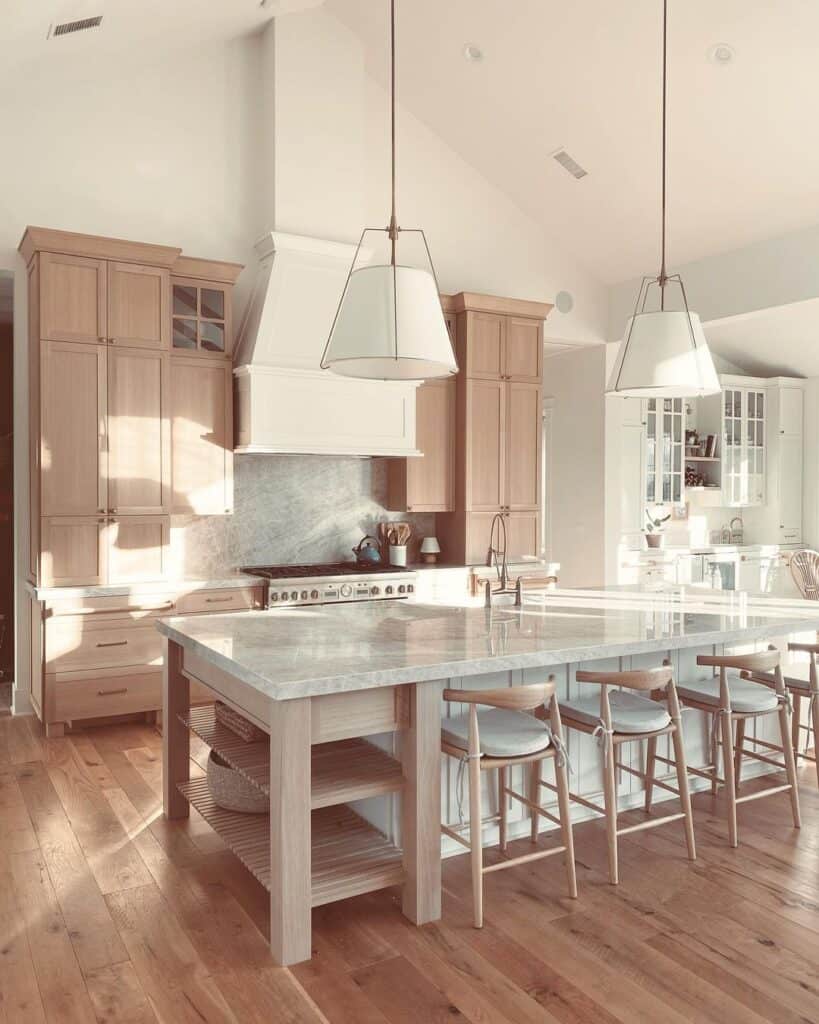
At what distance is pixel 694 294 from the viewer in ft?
23.5

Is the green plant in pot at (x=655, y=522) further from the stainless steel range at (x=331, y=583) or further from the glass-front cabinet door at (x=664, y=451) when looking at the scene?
the stainless steel range at (x=331, y=583)

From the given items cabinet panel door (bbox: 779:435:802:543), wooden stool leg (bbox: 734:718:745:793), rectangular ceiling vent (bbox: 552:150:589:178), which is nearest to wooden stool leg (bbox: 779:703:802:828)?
wooden stool leg (bbox: 734:718:745:793)

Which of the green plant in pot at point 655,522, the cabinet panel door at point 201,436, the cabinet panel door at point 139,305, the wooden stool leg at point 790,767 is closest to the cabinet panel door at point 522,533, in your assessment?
the green plant in pot at point 655,522

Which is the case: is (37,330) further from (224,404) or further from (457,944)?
(457,944)

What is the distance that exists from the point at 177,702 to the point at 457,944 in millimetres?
1586

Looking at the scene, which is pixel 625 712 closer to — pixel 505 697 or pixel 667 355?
pixel 505 697

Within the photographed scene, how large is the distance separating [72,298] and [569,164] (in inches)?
147

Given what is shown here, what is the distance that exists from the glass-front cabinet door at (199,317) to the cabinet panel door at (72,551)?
1231 mm

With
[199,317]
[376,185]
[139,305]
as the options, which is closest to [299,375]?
[199,317]

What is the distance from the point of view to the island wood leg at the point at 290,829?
2.57m

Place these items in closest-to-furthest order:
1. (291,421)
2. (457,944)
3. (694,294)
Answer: (457,944) < (291,421) < (694,294)

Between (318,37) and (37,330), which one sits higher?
(318,37)

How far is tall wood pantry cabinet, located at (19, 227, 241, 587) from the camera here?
5.01 m

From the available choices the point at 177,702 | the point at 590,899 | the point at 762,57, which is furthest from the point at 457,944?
the point at 762,57
